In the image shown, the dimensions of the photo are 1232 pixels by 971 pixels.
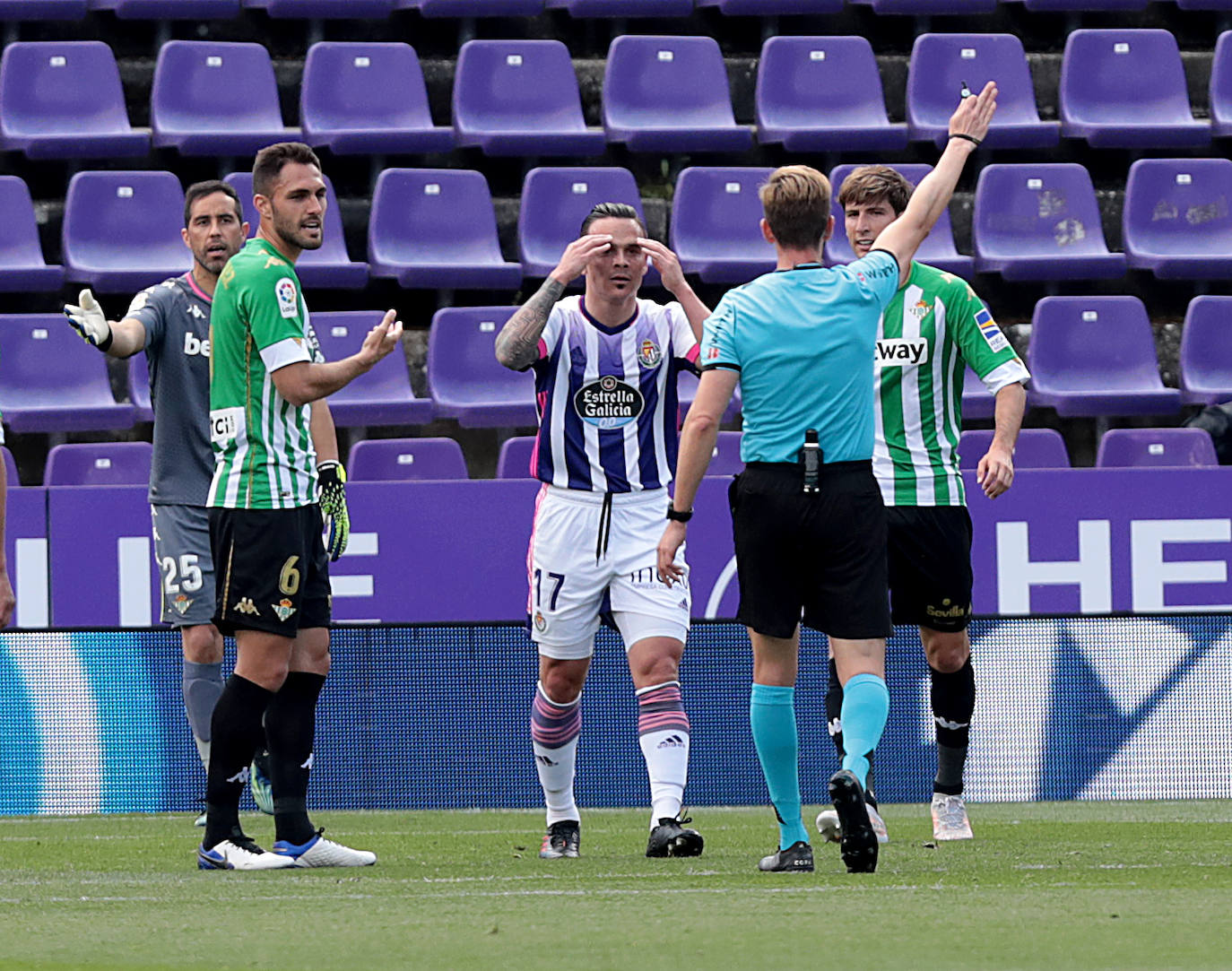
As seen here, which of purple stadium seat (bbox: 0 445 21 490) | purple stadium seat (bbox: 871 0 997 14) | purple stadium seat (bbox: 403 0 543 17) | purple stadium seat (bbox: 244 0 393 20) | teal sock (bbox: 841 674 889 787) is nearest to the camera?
teal sock (bbox: 841 674 889 787)

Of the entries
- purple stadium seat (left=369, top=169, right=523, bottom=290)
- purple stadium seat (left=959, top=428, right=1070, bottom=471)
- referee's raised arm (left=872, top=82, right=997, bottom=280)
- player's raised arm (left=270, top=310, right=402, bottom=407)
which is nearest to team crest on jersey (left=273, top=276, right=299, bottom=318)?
player's raised arm (left=270, top=310, right=402, bottom=407)

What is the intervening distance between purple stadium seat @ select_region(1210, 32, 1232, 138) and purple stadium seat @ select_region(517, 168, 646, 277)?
3.73 metres

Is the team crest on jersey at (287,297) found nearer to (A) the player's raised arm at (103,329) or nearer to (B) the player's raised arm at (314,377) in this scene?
(B) the player's raised arm at (314,377)

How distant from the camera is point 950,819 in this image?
6527 mm

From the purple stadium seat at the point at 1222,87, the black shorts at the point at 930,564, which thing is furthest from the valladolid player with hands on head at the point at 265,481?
the purple stadium seat at the point at 1222,87

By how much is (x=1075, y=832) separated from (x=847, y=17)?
25.7ft

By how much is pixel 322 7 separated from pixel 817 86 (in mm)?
3010

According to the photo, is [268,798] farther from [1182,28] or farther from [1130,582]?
[1182,28]

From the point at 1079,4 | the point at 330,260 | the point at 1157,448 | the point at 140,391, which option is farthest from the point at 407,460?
the point at 1079,4

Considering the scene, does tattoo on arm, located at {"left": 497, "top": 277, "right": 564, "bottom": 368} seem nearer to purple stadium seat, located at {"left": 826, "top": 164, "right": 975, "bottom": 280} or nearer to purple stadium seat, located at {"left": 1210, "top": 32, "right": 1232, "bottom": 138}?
purple stadium seat, located at {"left": 826, "top": 164, "right": 975, "bottom": 280}

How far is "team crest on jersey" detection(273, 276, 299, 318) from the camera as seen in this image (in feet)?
17.7

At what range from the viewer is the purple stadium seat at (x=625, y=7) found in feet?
41.5

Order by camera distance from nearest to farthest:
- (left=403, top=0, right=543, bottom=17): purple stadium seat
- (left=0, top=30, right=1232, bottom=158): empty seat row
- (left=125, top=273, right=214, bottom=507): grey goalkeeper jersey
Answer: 1. (left=125, top=273, right=214, bottom=507): grey goalkeeper jersey
2. (left=0, top=30, right=1232, bottom=158): empty seat row
3. (left=403, top=0, right=543, bottom=17): purple stadium seat

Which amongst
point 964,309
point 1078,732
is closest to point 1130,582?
point 1078,732
